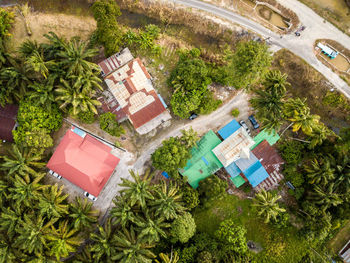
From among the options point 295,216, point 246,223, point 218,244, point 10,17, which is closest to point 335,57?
point 295,216

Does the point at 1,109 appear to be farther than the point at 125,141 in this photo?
No

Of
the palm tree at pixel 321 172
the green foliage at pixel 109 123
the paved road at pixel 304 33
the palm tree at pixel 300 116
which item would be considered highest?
the paved road at pixel 304 33

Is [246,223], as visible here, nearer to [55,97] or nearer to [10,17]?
[55,97]

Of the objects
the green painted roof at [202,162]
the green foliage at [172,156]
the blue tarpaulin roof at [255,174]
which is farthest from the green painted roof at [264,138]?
the green foliage at [172,156]

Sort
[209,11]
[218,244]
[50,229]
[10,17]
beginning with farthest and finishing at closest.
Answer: [209,11]
[10,17]
[218,244]
[50,229]

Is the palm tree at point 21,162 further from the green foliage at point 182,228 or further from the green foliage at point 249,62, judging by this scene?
the green foliage at point 249,62

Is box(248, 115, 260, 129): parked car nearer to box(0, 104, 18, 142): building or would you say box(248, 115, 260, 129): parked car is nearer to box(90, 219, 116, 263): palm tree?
box(90, 219, 116, 263): palm tree

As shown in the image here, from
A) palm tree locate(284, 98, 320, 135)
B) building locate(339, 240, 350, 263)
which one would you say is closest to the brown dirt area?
palm tree locate(284, 98, 320, 135)
